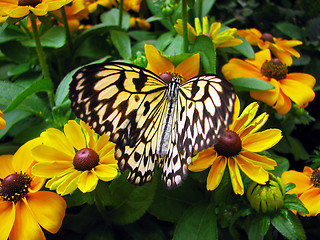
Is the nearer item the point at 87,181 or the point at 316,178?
the point at 87,181

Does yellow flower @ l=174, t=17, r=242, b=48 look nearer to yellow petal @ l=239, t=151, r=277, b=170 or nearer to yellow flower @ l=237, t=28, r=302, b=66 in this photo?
yellow flower @ l=237, t=28, r=302, b=66

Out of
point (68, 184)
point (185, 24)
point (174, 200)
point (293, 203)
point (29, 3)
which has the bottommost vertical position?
point (174, 200)

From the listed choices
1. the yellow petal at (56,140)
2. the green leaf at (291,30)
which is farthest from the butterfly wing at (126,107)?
the green leaf at (291,30)

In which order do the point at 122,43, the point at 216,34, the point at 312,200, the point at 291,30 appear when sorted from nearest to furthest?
the point at 312,200, the point at 216,34, the point at 122,43, the point at 291,30

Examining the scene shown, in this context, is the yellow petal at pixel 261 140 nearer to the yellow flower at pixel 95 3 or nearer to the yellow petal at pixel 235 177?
the yellow petal at pixel 235 177

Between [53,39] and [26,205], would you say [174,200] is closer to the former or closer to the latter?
[26,205]

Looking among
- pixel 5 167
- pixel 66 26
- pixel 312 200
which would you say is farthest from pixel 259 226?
pixel 66 26
